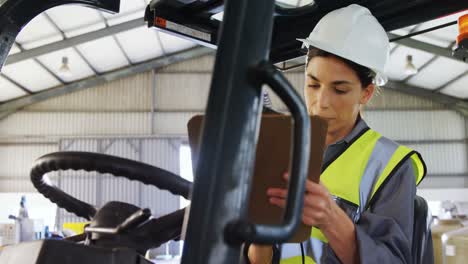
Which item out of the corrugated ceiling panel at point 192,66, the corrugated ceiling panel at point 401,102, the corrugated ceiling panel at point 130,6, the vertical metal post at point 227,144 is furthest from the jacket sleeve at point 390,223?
the corrugated ceiling panel at point 401,102

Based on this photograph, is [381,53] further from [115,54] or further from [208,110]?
[115,54]

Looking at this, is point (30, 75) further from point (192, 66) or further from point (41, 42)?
point (192, 66)

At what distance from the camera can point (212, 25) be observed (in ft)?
6.14

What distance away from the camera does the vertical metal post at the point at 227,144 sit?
1.96 ft

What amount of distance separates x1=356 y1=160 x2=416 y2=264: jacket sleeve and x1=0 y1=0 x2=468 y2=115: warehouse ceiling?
9702 millimetres

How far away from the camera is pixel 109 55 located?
14.1 metres

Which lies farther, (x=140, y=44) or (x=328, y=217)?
(x=140, y=44)

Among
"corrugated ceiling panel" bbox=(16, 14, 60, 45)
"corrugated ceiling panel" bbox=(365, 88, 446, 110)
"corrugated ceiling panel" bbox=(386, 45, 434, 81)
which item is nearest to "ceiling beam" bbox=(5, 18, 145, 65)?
"corrugated ceiling panel" bbox=(16, 14, 60, 45)

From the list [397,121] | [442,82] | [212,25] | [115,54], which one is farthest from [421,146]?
[212,25]

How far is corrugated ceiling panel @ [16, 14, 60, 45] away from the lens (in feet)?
36.9

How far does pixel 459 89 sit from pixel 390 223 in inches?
597

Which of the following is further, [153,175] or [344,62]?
[344,62]

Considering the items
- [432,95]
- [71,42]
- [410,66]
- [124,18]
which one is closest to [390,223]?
[124,18]

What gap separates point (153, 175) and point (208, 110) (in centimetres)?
45
